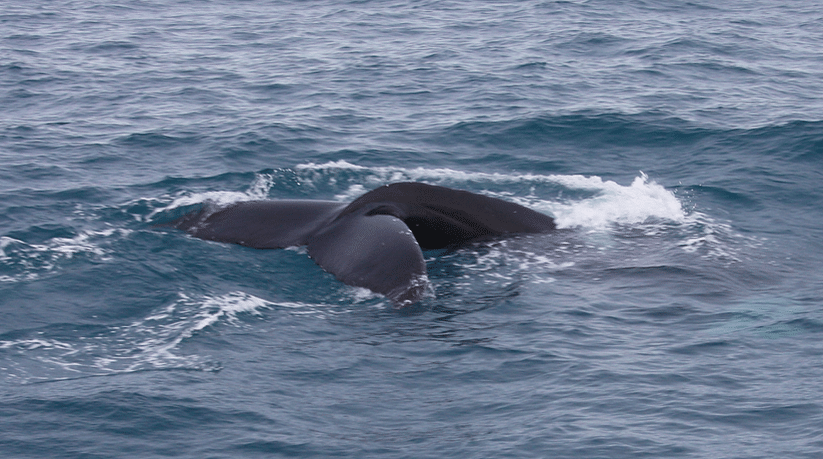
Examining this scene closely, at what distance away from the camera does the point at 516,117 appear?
18.5 m

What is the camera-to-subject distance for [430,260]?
11.2m

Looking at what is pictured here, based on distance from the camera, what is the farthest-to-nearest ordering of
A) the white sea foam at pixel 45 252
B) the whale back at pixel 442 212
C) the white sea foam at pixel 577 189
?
the white sea foam at pixel 577 189 → the whale back at pixel 442 212 → the white sea foam at pixel 45 252

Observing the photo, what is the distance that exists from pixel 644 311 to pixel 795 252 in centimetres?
330

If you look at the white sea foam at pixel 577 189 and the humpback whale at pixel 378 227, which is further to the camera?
the white sea foam at pixel 577 189

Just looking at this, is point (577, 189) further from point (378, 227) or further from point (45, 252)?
point (45, 252)

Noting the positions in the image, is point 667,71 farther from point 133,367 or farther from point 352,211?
point 133,367

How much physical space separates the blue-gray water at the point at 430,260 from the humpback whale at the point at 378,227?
22cm

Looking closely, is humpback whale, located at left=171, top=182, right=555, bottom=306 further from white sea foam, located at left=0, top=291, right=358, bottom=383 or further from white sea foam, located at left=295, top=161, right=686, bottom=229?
white sea foam, located at left=295, top=161, right=686, bottom=229

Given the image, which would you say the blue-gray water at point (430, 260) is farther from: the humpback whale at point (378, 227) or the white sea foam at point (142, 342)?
the humpback whale at point (378, 227)

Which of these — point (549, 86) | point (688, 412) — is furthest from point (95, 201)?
point (549, 86)

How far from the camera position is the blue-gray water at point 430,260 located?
24.3 ft

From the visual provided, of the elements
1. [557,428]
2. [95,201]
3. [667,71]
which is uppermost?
[667,71]

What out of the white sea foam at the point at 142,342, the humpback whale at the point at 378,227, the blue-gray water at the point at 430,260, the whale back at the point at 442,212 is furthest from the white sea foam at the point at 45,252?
the whale back at the point at 442,212

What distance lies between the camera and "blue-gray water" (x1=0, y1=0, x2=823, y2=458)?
291 inches
